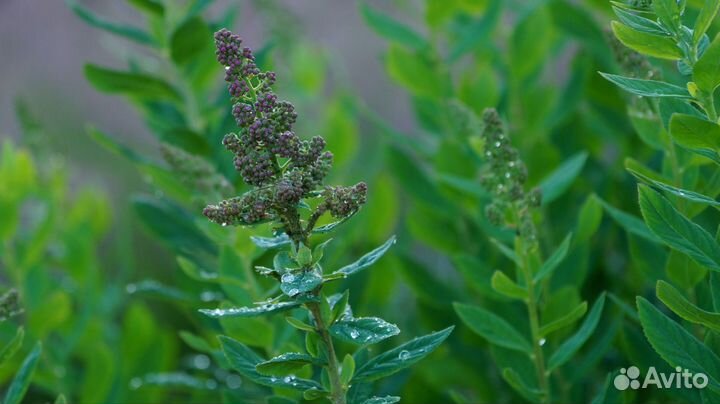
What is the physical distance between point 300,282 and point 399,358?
126 millimetres

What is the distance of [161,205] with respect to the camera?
4.67ft

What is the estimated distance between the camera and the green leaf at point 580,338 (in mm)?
1035

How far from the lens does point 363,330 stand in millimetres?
822

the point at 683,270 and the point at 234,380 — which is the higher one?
the point at 234,380

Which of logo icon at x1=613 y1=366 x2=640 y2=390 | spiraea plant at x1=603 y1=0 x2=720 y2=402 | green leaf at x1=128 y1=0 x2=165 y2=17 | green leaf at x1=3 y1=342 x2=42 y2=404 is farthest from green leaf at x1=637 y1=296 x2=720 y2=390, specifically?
green leaf at x1=128 y1=0 x2=165 y2=17

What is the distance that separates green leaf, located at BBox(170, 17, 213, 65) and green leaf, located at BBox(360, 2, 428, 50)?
290 millimetres

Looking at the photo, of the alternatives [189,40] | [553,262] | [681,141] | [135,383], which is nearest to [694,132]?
[681,141]

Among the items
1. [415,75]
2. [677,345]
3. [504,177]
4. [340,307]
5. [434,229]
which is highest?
[415,75]

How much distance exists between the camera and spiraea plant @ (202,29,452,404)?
0.78 m

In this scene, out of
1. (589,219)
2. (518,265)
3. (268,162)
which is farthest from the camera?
(589,219)

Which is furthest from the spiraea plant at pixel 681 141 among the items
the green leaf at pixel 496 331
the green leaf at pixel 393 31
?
the green leaf at pixel 393 31

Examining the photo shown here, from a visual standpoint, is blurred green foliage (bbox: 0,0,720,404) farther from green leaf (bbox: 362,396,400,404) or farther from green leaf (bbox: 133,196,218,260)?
green leaf (bbox: 362,396,400,404)

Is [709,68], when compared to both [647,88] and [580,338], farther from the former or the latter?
[580,338]

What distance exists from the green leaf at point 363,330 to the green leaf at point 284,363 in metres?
0.03
